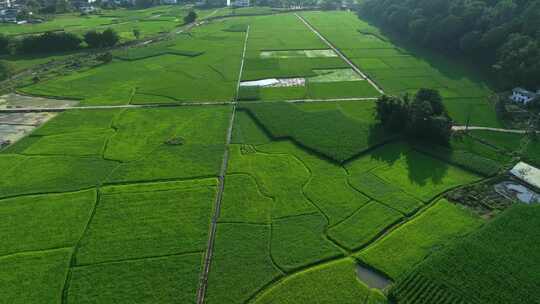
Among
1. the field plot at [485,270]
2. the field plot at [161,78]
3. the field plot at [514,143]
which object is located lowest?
the field plot at [485,270]

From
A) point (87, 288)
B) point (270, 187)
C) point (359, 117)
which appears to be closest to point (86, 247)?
point (87, 288)

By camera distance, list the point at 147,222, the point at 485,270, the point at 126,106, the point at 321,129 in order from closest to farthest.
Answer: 1. the point at 485,270
2. the point at 147,222
3. the point at 321,129
4. the point at 126,106

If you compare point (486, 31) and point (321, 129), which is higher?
point (486, 31)

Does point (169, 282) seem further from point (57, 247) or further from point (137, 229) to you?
point (57, 247)

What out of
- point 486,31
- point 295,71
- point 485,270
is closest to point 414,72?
point 486,31

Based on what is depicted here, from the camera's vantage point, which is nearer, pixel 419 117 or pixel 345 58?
pixel 419 117

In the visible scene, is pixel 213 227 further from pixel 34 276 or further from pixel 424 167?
pixel 424 167

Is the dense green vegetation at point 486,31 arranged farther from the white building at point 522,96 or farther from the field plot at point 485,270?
the field plot at point 485,270

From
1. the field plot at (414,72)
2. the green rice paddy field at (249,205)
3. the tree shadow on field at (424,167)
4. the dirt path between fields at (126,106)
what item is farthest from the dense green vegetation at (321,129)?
the field plot at (414,72)
